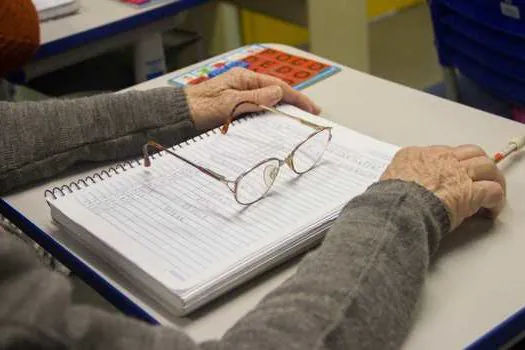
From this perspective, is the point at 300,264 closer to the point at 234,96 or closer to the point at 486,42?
the point at 234,96

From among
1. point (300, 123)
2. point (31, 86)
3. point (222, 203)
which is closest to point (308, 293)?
point (222, 203)

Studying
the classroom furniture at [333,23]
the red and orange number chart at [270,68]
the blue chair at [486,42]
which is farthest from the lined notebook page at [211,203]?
the classroom furniture at [333,23]

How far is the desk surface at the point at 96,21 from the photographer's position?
5.17ft

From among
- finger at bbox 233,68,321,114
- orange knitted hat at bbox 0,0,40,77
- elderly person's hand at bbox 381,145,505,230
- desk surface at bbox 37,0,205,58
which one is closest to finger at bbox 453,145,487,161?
elderly person's hand at bbox 381,145,505,230

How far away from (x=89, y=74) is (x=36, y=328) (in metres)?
1.59

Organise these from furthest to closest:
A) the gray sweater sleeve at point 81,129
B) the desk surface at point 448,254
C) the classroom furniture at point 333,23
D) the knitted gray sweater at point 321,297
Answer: the classroom furniture at point 333,23
the gray sweater sleeve at point 81,129
the desk surface at point 448,254
the knitted gray sweater at point 321,297

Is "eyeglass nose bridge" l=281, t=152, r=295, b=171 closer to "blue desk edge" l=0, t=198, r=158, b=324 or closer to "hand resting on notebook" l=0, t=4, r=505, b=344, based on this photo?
"hand resting on notebook" l=0, t=4, r=505, b=344

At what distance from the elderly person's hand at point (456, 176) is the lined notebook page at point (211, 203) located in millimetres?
57

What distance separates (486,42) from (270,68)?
0.41m

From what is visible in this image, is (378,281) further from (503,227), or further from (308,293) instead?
(503,227)

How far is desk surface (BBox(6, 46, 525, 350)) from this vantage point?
27.4 inches

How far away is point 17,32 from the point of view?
134 centimetres

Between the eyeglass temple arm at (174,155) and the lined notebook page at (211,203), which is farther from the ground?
the eyeglass temple arm at (174,155)

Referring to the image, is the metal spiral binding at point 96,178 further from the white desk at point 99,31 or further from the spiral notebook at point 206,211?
the white desk at point 99,31
